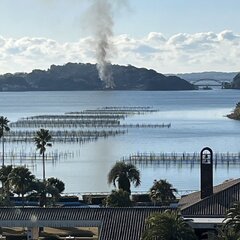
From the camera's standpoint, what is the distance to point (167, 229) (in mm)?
28797

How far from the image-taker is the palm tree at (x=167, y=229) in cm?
2872

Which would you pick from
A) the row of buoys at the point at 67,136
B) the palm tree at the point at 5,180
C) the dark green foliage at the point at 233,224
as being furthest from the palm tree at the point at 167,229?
the row of buoys at the point at 67,136

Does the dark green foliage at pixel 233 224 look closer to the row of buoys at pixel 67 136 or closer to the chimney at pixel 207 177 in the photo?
the chimney at pixel 207 177

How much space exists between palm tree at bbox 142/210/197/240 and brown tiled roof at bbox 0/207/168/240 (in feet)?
9.10

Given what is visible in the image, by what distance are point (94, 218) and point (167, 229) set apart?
631 centimetres

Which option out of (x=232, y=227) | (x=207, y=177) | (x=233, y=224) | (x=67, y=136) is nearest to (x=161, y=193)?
(x=207, y=177)

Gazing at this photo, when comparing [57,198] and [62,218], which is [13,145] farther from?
[62,218]

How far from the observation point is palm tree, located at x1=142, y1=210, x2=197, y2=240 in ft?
94.2

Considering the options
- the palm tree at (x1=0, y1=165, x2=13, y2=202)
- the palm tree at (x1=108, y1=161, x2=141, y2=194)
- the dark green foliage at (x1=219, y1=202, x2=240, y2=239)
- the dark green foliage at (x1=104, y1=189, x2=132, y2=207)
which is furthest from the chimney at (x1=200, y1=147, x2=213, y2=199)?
the palm tree at (x1=0, y1=165, x2=13, y2=202)

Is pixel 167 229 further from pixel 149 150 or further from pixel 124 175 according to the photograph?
pixel 149 150

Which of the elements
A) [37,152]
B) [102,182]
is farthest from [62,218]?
[37,152]

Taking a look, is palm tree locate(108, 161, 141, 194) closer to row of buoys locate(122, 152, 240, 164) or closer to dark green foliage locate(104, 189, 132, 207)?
dark green foliage locate(104, 189, 132, 207)

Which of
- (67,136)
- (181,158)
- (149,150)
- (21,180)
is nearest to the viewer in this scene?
(21,180)

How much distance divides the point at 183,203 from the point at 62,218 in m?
6.49
